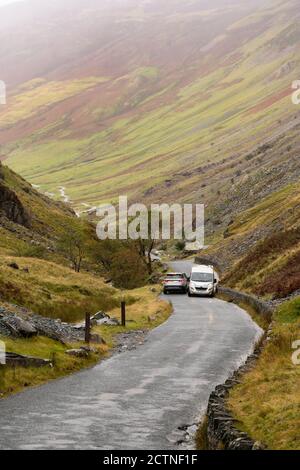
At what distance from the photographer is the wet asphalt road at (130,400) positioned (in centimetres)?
1452

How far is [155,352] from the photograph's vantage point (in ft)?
94.4

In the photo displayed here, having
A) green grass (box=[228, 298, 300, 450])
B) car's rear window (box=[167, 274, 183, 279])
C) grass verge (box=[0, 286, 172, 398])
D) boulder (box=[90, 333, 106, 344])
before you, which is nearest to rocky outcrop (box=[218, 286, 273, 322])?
car's rear window (box=[167, 274, 183, 279])

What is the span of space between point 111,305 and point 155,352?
21.3m

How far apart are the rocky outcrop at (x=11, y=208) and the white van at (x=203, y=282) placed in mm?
43431

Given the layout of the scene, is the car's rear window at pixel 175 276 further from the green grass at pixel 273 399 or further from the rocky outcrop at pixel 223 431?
the rocky outcrop at pixel 223 431

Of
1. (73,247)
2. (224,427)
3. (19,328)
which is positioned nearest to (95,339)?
(19,328)

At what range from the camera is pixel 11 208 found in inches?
3863

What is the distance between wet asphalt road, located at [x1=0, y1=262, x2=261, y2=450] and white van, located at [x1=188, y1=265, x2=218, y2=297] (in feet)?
84.4

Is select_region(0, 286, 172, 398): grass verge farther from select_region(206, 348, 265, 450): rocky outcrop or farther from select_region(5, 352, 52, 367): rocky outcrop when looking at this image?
select_region(206, 348, 265, 450): rocky outcrop

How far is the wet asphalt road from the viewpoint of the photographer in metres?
14.5

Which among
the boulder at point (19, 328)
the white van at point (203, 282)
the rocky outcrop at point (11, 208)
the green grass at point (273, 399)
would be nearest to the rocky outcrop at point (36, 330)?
the boulder at point (19, 328)

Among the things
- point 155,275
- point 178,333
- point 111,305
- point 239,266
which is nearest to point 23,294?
point 111,305

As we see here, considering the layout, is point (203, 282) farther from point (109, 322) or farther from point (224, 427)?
point (224, 427)
